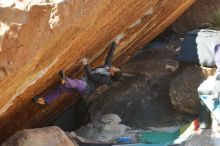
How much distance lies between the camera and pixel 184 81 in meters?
8.10

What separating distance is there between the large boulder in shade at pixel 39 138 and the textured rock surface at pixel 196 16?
6.11 metres

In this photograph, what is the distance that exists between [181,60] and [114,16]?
290 centimetres

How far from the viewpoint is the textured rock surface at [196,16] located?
36.9 feet

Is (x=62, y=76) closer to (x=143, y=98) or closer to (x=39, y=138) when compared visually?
(x=39, y=138)

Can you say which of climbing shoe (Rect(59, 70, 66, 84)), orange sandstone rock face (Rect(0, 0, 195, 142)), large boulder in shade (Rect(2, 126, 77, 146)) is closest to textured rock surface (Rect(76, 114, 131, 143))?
orange sandstone rock face (Rect(0, 0, 195, 142))

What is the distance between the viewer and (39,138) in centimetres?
617

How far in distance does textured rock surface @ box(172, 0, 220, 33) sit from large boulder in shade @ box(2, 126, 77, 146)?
20.0 ft

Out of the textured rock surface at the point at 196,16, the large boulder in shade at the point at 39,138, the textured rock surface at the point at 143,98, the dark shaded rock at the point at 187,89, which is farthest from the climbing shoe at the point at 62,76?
the textured rock surface at the point at 196,16

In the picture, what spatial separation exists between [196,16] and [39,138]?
6664 millimetres

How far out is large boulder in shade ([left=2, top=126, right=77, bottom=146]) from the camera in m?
6.06

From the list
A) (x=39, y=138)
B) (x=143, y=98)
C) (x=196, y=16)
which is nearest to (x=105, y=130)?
(x=143, y=98)

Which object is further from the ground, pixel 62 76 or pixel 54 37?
pixel 54 37

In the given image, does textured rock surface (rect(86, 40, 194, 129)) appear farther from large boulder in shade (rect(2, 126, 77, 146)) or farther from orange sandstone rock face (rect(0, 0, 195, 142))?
large boulder in shade (rect(2, 126, 77, 146))

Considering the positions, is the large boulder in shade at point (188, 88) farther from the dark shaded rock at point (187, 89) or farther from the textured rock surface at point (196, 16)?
the textured rock surface at point (196, 16)
